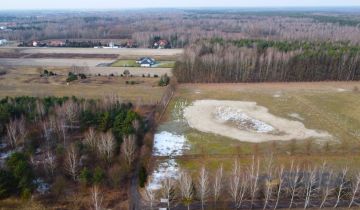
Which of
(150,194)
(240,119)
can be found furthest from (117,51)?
(150,194)

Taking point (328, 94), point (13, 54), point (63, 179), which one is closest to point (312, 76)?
point (328, 94)

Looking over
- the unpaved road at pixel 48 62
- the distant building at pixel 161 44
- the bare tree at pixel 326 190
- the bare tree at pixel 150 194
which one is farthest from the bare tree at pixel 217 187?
the distant building at pixel 161 44

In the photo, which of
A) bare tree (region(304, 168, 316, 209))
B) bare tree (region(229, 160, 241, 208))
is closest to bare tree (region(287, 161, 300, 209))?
bare tree (region(304, 168, 316, 209))

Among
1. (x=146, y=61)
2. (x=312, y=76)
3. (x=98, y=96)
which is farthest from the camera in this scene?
(x=146, y=61)

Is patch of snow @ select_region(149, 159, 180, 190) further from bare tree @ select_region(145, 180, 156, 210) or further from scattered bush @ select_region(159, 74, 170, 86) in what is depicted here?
scattered bush @ select_region(159, 74, 170, 86)

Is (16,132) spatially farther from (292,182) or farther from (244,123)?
(292,182)

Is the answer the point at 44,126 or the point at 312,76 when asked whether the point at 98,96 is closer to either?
the point at 44,126
